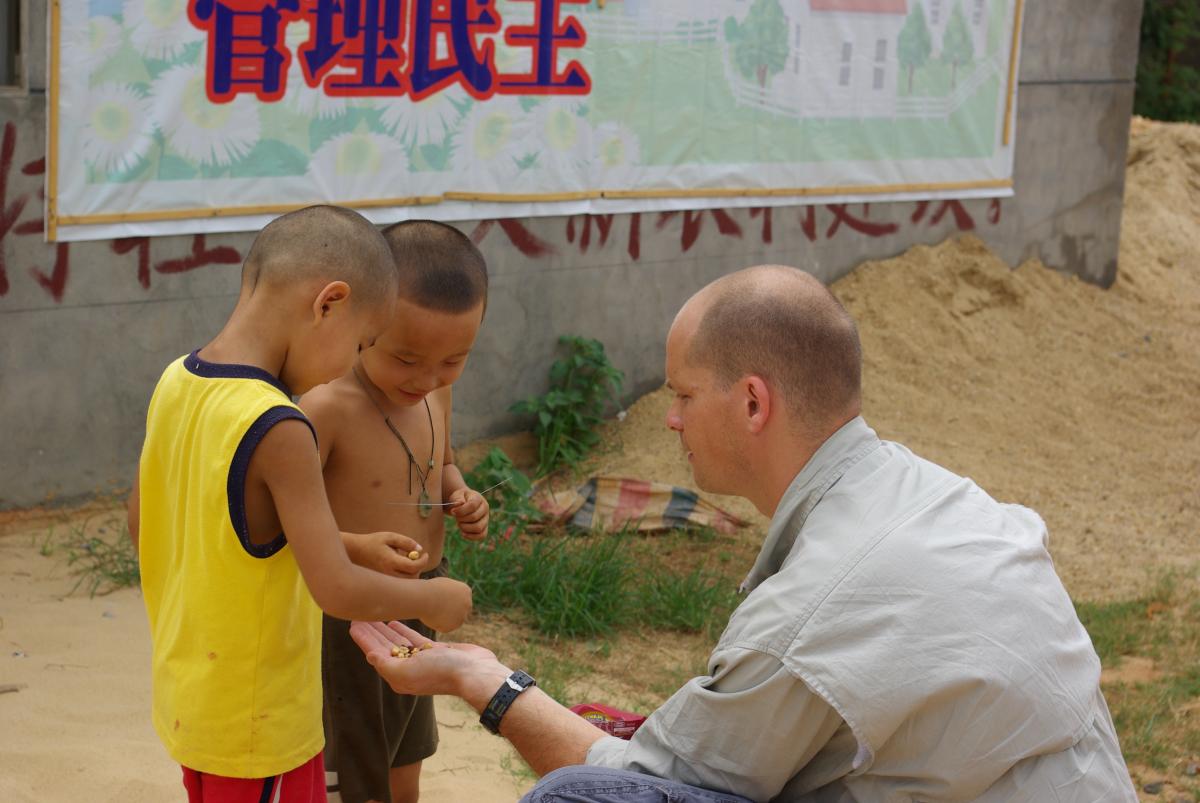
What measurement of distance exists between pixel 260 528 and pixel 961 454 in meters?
5.20

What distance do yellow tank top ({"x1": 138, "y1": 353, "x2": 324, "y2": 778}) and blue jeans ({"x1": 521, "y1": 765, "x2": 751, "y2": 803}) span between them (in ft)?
1.53

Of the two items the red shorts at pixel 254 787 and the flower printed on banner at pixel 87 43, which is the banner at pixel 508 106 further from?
the red shorts at pixel 254 787

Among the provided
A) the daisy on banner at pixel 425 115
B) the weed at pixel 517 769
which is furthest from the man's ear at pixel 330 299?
the daisy on banner at pixel 425 115

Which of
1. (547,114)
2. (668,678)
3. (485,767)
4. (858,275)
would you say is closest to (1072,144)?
(858,275)

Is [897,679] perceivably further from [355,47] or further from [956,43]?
[956,43]

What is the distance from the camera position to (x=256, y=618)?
2.26m

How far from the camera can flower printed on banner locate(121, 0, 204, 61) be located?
16.1 ft

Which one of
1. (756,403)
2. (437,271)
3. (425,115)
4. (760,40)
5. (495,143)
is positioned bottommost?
(756,403)

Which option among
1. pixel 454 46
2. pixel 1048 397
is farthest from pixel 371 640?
pixel 1048 397

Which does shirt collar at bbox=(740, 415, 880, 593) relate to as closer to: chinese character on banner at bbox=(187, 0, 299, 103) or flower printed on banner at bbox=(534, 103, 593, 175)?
chinese character on banner at bbox=(187, 0, 299, 103)

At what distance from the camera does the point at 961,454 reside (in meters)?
6.90

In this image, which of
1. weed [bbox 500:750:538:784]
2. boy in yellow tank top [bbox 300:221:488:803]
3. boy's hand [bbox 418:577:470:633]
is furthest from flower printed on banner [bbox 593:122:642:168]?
boy's hand [bbox 418:577:470:633]

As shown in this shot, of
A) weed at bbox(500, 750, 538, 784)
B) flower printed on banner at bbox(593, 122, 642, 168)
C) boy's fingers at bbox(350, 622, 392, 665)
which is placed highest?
flower printed on banner at bbox(593, 122, 642, 168)

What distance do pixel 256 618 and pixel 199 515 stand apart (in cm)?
19
